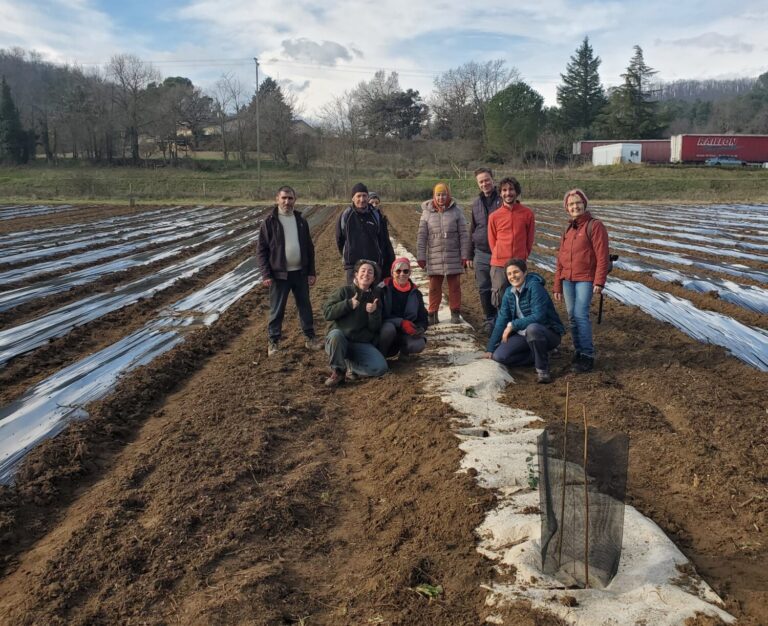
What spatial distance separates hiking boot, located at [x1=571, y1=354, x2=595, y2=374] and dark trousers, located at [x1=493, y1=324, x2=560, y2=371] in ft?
0.87

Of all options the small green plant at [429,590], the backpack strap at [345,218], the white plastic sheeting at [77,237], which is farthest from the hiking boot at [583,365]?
the white plastic sheeting at [77,237]

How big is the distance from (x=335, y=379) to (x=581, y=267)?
2.41 m

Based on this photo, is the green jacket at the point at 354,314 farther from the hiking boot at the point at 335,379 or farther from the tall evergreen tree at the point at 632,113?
the tall evergreen tree at the point at 632,113

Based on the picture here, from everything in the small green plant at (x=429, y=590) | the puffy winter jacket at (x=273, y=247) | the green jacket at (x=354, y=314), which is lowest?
the small green plant at (x=429, y=590)

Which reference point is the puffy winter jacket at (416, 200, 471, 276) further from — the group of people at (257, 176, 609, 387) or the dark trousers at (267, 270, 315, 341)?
the dark trousers at (267, 270, 315, 341)

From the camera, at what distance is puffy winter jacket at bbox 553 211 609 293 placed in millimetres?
5238

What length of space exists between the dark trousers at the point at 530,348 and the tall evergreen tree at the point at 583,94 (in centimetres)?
6109

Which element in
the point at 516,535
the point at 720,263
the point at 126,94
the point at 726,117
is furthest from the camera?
the point at 726,117

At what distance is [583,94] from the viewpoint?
6200cm

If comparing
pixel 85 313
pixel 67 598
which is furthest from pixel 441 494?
pixel 85 313

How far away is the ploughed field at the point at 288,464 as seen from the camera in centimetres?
267

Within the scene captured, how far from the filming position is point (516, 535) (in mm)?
2934

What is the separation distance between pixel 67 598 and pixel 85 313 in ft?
21.7

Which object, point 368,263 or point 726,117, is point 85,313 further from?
point 726,117
